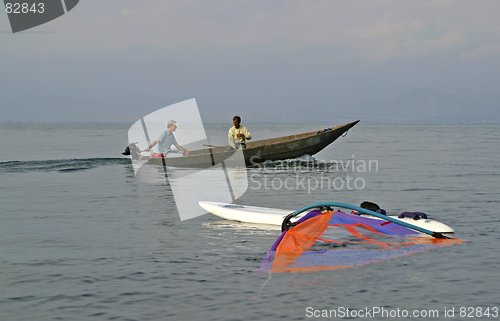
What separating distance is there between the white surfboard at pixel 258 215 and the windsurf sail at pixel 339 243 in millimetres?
262

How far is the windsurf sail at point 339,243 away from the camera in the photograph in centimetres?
716

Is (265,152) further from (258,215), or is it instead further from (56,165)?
(258,215)

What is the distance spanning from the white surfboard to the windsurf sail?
262 mm

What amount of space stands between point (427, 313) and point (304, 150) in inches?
644

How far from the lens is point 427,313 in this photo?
17.8ft

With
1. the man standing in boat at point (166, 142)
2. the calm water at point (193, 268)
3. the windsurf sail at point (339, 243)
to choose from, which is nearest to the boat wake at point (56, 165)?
the man standing in boat at point (166, 142)

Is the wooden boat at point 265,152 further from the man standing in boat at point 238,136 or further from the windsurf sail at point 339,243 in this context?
the windsurf sail at point 339,243

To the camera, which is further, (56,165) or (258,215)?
(56,165)

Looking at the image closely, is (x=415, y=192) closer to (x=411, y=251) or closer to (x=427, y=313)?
(x=411, y=251)

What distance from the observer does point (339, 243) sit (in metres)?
8.36

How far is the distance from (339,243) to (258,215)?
221cm

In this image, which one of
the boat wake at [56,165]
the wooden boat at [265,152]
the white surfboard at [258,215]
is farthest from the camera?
the boat wake at [56,165]

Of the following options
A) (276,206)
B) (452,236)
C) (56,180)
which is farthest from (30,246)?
(56,180)

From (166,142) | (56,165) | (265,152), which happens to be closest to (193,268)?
(166,142)
